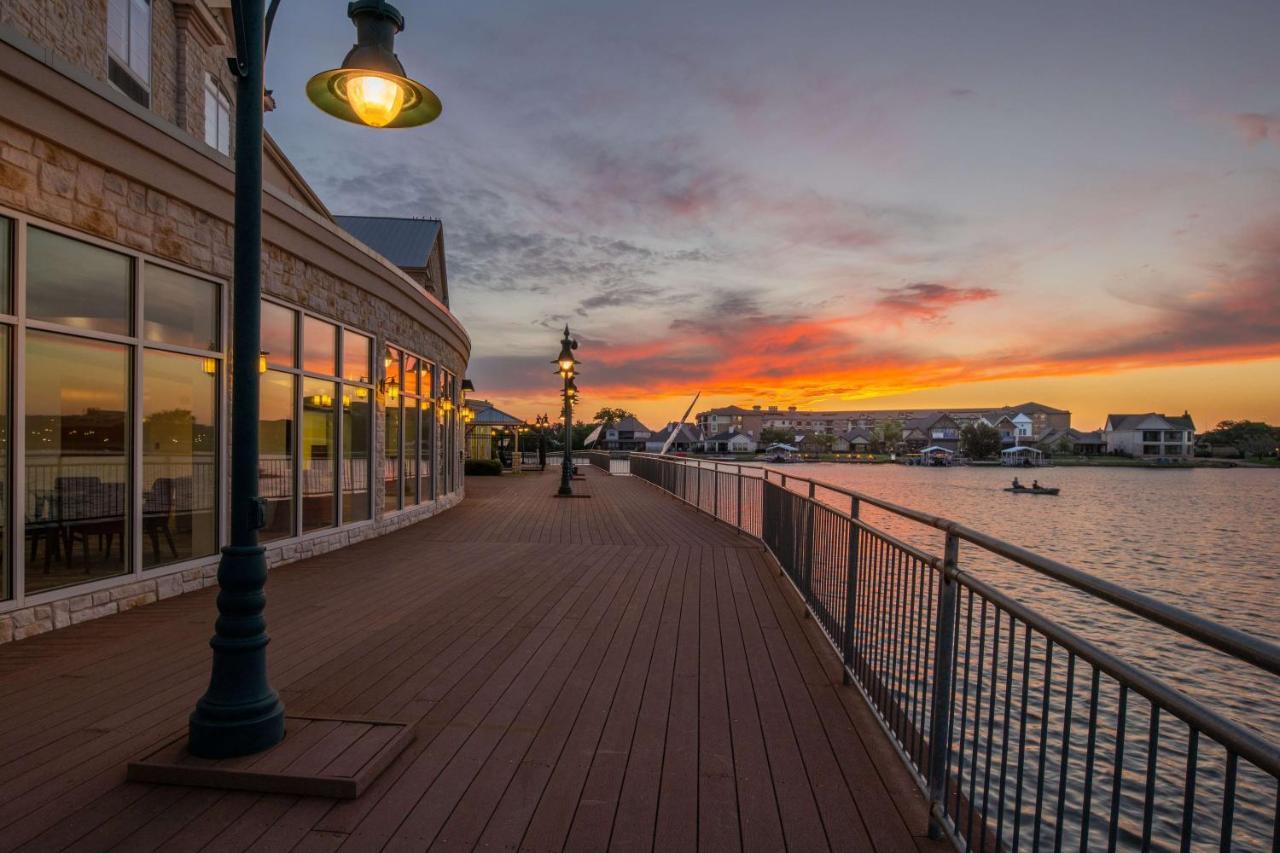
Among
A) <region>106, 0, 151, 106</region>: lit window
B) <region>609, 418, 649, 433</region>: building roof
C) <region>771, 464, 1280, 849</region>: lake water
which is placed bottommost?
<region>771, 464, 1280, 849</region>: lake water

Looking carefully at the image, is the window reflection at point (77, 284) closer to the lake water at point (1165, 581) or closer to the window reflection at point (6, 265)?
the window reflection at point (6, 265)

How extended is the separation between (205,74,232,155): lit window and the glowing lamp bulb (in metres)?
10.5

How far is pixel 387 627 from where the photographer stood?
5.18m

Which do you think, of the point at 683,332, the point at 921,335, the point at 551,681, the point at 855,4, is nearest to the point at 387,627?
the point at 551,681

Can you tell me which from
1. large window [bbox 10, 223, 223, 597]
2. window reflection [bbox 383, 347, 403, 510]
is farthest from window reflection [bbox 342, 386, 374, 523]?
large window [bbox 10, 223, 223, 597]

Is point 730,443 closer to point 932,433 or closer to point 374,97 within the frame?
point 932,433

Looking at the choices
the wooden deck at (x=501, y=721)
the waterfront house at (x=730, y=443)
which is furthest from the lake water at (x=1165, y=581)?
the waterfront house at (x=730, y=443)

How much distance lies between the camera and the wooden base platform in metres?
2.68

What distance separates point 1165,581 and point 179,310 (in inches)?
920

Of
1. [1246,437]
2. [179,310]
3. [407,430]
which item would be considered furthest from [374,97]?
[1246,437]

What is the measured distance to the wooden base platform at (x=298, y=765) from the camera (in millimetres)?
2684

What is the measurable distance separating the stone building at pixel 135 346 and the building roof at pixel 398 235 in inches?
352

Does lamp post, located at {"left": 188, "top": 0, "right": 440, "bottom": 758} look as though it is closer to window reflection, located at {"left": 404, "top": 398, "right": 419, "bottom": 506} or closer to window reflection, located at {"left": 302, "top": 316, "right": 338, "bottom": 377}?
window reflection, located at {"left": 302, "top": 316, "right": 338, "bottom": 377}

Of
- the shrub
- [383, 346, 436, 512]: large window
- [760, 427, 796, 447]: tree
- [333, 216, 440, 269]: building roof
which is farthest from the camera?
[760, 427, 796, 447]: tree
